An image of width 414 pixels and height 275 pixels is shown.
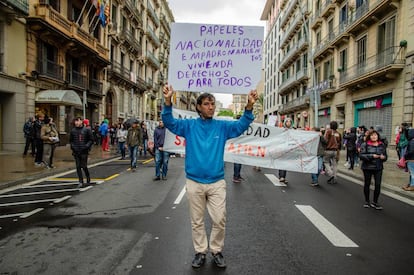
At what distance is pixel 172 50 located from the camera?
15.4ft

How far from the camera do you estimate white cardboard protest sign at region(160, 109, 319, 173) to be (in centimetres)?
850

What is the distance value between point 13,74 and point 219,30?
1616 cm

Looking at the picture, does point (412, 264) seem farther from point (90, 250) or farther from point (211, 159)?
point (90, 250)

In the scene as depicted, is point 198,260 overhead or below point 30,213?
overhead

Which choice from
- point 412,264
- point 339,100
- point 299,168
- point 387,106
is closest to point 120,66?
point 339,100

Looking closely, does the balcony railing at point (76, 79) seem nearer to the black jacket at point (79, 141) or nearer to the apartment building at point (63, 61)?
the apartment building at point (63, 61)

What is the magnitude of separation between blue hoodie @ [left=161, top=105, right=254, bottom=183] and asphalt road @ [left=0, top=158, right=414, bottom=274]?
104cm

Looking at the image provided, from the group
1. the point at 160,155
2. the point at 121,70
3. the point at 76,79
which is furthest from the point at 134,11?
the point at 160,155

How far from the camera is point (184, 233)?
479 cm

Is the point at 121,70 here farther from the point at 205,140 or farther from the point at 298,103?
the point at 205,140

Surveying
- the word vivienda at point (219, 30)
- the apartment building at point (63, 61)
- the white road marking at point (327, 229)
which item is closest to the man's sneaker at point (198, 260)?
the white road marking at point (327, 229)

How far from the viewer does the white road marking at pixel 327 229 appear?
4.53m

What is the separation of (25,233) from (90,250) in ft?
4.46

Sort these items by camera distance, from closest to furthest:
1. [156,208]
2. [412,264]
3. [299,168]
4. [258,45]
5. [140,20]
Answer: [412,264]
[258,45]
[156,208]
[299,168]
[140,20]
